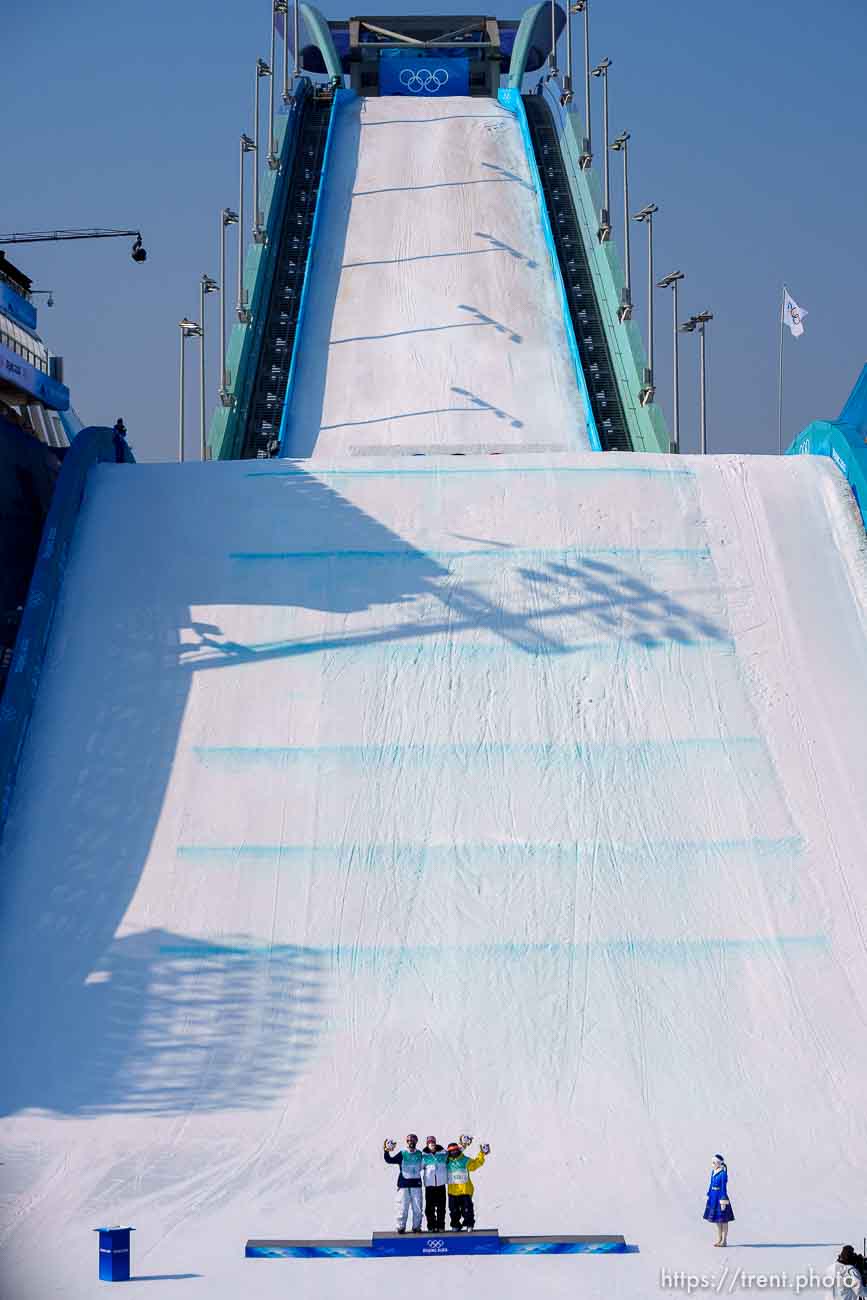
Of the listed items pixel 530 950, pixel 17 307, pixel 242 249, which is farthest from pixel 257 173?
pixel 530 950

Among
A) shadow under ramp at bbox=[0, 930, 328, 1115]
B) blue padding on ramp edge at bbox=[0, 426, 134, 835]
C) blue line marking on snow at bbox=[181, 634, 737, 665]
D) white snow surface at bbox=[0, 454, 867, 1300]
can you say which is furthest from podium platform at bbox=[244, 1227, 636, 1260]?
blue line marking on snow at bbox=[181, 634, 737, 665]

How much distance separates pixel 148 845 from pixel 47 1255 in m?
5.54

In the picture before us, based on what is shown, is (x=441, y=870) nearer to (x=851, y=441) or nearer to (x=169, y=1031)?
(x=169, y=1031)

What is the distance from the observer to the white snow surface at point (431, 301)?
28859mm

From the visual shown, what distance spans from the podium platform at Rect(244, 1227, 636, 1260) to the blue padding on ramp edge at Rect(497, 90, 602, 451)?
17895 millimetres

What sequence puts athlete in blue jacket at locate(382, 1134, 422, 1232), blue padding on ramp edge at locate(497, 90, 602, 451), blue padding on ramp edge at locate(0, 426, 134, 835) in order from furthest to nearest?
blue padding on ramp edge at locate(497, 90, 602, 451)
blue padding on ramp edge at locate(0, 426, 134, 835)
athlete in blue jacket at locate(382, 1134, 422, 1232)

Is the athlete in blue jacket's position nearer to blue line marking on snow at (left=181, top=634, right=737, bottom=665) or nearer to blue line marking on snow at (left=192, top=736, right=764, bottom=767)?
blue line marking on snow at (left=192, top=736, right=764, bottom=767)

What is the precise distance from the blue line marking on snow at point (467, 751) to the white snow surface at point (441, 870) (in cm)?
4

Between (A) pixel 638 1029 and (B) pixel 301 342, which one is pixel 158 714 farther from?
(B) pixel 301 342

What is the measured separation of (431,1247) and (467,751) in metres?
6.60

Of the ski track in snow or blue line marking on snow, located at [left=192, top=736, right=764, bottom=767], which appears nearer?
the ski track in snow

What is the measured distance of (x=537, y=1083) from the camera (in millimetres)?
14047

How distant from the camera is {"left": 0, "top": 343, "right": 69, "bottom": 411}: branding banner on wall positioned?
2219 centimetres

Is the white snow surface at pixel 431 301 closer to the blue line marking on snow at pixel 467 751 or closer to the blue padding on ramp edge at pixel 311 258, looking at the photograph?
the blue padding on ramp edge at pixel 311 258
